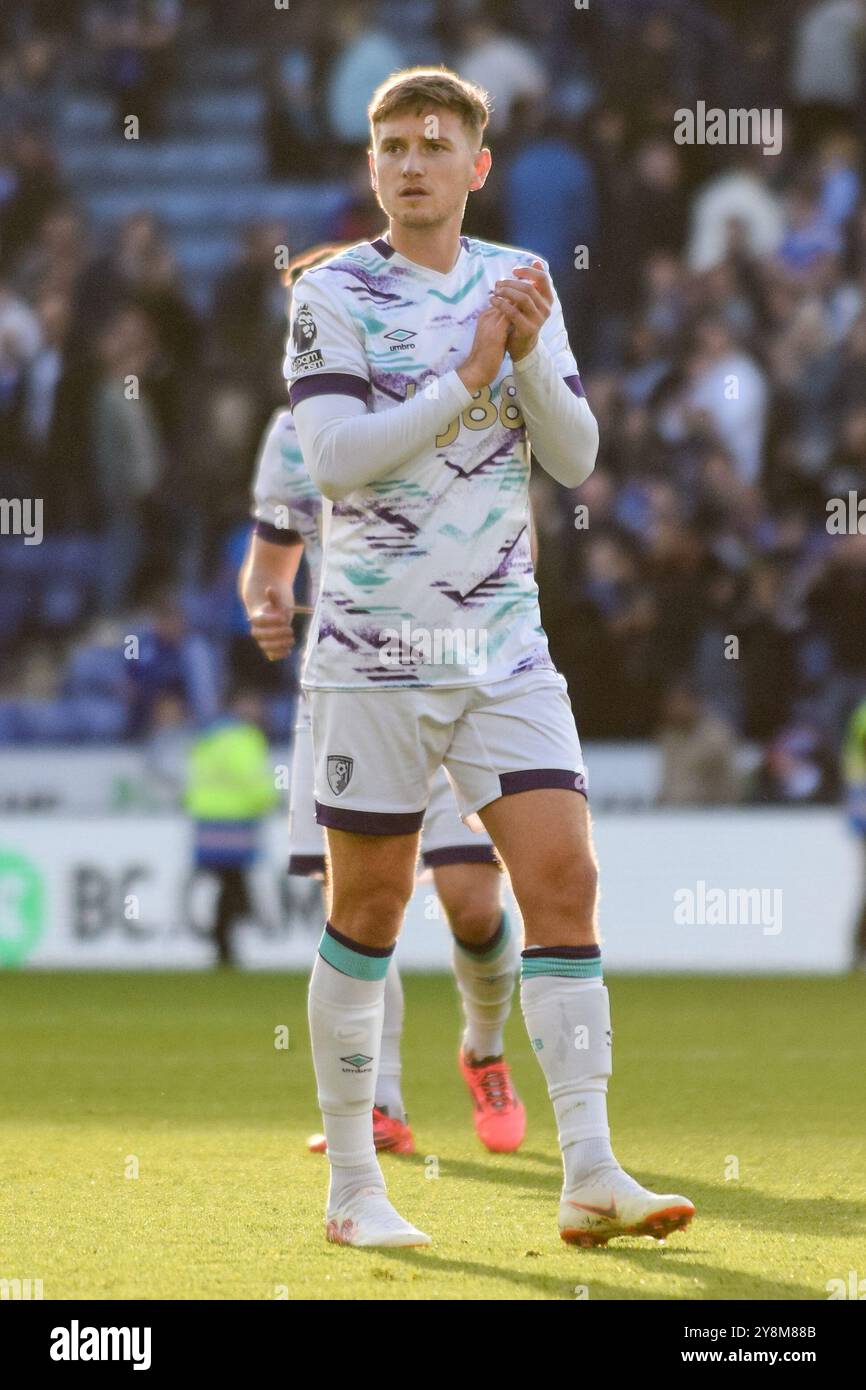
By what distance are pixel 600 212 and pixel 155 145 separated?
396 cm

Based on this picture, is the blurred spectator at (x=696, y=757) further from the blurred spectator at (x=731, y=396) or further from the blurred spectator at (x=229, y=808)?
the blurred spectator at (x=229, y=808)

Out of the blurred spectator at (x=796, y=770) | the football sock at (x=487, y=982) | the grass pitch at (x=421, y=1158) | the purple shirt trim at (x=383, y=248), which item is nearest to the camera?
the grass pitch at (x=421, y=1158)

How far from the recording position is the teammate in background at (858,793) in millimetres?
12000

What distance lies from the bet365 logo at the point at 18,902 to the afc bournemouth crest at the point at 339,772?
27.3 feet

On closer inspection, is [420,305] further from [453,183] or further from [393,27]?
[393,27]

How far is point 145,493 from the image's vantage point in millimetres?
15086

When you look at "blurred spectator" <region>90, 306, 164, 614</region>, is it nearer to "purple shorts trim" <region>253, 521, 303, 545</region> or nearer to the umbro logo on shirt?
"purple shorts trim" <region>253, 521, 303, 545</region>

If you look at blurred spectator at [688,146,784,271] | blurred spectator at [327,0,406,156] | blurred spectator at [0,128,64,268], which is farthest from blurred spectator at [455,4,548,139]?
blurred spectator at [0,128,64,268]

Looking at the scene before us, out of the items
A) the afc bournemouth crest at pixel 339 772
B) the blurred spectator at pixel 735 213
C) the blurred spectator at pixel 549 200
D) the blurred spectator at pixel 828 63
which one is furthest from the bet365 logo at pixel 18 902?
the afc bournemouth crest at pixel 339 772

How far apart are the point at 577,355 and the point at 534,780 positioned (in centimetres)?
1117

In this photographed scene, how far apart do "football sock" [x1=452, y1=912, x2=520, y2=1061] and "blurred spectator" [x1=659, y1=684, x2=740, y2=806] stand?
21.7 ft

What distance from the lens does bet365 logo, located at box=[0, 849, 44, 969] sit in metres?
12.5

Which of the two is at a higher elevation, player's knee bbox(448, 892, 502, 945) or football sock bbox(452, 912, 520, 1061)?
player's knee bbox(448, 892, 502, 945)

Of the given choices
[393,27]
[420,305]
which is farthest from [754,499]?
[420,305]
